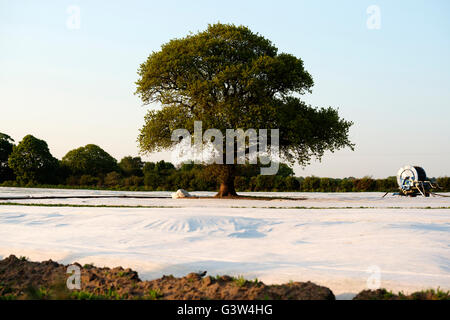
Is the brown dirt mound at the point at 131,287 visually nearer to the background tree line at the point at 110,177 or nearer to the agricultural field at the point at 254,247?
the agricultural field at the point at 254,247

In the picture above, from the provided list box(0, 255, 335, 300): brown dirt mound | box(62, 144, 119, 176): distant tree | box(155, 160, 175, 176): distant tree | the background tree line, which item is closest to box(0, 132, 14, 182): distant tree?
the background tree line

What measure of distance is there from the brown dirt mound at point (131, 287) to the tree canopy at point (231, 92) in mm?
20033

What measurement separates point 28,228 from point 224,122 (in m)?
17.3

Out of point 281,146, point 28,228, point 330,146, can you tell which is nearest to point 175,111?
point 281,146

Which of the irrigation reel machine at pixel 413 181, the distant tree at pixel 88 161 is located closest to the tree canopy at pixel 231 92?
the irrigation reel machine at pixel 413 181

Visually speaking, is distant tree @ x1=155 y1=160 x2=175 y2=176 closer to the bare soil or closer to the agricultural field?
the agricultural field

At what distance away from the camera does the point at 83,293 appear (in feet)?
17.1

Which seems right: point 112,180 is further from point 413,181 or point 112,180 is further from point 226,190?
point 413,181

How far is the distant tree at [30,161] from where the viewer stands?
40.2 meters

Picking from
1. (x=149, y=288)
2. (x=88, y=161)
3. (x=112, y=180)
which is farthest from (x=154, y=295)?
(x=88, y=161)

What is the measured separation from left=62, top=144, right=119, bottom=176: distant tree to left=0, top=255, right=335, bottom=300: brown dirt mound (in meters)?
40.6

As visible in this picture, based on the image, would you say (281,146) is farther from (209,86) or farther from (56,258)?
(56,258)

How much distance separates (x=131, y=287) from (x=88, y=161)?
43.2 meters

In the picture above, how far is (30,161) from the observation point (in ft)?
133
